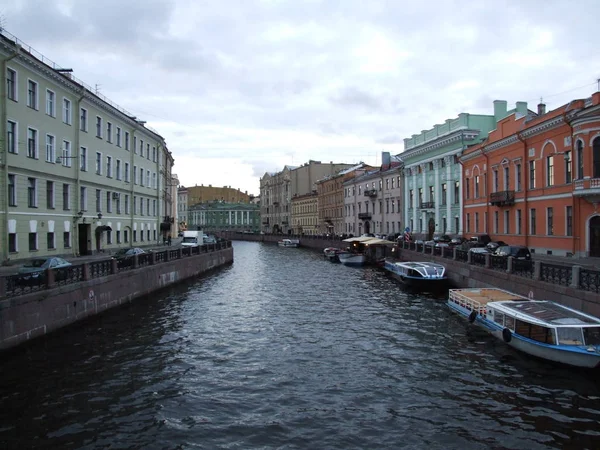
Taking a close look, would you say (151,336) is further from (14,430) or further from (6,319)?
(14,430)

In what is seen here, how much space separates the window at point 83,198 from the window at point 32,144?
19.6 ft

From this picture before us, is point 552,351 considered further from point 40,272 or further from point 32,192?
point 32,192

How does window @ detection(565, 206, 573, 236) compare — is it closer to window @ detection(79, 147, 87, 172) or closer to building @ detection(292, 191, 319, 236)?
window @ detection(79, 147, 87, 172)

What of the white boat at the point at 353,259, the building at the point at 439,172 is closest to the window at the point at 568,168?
the building at the point at 439,172

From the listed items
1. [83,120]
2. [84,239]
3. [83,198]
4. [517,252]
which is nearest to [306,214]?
[84,239]

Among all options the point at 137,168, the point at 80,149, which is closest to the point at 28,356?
the point at 80,149

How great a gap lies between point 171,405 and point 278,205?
107m

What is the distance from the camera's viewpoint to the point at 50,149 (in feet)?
92.3

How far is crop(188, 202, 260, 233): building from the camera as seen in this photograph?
142250 millimetres

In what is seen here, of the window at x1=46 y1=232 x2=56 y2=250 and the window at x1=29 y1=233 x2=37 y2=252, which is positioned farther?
the window at x1=46 y1=232 x2=56 y2=250

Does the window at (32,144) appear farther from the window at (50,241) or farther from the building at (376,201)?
the building at (376,201)

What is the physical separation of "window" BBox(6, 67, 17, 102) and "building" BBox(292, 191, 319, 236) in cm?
7250

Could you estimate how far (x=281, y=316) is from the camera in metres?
20.5

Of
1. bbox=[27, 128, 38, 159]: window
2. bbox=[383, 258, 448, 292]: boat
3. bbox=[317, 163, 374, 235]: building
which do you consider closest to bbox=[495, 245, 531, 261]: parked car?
bbox=[383, 258, 448, 292]: boat
